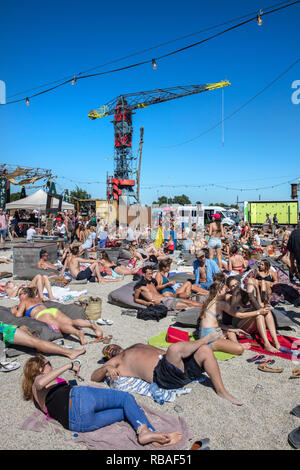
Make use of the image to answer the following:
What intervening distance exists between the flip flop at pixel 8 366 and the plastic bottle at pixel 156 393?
1.75 metres

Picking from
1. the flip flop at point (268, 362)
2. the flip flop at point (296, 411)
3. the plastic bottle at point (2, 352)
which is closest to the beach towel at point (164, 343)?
the flip flop at point (268, 362)

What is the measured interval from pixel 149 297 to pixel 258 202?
23962mm

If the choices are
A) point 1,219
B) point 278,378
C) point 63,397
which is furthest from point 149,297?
point 1,219

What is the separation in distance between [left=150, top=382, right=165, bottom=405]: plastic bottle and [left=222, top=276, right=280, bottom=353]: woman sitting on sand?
1592mm

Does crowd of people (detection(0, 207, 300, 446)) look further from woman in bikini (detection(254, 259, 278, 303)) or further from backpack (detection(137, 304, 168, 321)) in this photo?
backpack (detection(137, 304, 168, 321))

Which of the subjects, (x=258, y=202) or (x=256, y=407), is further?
(x=258, y=202)

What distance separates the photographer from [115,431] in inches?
107

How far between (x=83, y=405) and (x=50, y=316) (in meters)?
2.33

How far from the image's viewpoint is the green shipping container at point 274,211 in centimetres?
2744

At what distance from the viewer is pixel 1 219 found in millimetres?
15047

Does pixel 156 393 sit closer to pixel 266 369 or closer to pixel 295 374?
pixel 266 369

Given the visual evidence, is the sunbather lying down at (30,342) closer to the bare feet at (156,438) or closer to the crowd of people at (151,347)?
the crowd of people at (151,347)
